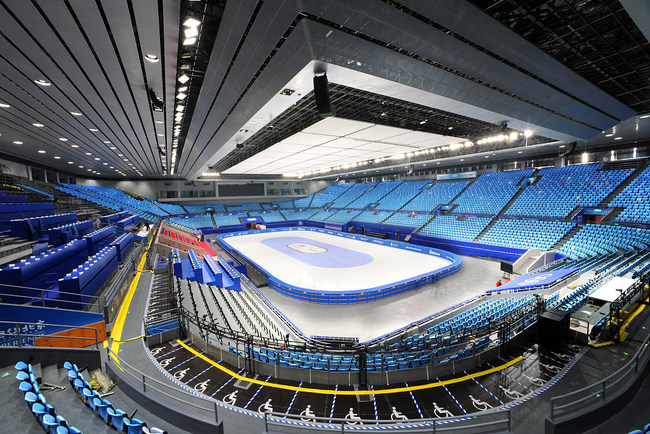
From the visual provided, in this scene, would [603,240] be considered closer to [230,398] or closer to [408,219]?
[408,219]

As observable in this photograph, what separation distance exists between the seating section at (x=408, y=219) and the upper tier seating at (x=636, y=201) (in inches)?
488

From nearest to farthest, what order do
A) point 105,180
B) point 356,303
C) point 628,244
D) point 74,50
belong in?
point 74,50, point 356,303, point 628,244, point 105,180

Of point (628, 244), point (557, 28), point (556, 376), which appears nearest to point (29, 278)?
point (556, 376)

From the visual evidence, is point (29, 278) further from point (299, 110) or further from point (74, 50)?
point (299, 110)

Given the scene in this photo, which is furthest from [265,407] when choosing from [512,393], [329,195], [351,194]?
[329,195]

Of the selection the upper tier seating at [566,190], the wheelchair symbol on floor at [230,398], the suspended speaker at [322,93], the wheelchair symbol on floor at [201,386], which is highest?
the suspended speaker at [322,93]

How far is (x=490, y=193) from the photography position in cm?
2408

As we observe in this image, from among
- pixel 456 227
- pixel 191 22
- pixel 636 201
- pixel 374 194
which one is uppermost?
pixel 191 22

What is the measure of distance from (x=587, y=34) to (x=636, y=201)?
16.4 m

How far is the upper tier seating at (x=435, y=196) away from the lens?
2692cm

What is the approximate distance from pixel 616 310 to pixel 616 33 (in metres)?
6.01

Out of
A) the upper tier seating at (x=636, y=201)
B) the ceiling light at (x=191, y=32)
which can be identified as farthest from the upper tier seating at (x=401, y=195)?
the ceiling light at (x=191, y=32)

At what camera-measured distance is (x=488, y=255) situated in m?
17.8

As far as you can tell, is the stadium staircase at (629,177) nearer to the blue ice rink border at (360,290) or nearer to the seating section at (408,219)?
the blue ice rink border at (360,290)
